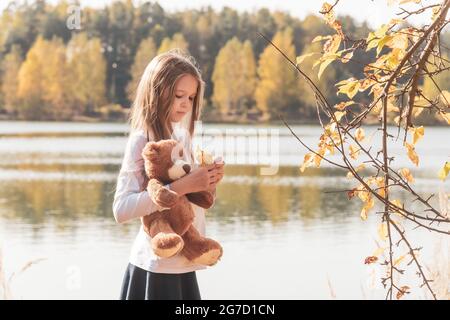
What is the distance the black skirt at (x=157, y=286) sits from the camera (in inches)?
81.7

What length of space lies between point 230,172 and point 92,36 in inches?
598

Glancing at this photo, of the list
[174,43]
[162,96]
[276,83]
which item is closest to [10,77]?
[174,43]

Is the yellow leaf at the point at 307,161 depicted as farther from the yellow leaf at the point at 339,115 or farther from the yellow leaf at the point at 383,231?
the yellow leaf at the point at 383,231

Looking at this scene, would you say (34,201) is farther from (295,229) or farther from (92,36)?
(92,36)

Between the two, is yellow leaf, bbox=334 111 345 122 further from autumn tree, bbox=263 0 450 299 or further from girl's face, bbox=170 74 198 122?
girl's face, bbox=170 74 198 122

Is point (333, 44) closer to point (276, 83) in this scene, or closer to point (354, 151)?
point (354, 151)

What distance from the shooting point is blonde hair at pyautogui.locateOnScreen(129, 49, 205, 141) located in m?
2.14

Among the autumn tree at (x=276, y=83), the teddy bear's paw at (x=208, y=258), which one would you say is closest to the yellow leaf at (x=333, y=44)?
the teddy bear's paw at (x=208, y=258)

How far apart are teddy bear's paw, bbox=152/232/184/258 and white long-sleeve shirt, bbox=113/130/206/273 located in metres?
0.06

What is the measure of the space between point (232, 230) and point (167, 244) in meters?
9.72

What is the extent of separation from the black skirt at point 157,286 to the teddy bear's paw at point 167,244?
3.3 inches

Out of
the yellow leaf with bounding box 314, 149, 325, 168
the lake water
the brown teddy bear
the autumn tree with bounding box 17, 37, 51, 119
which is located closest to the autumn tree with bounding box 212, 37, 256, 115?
the autumn tree with bounding box 17, 37, 51, 119

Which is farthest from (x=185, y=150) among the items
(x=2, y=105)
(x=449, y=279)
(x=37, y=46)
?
(x=2, y=105)

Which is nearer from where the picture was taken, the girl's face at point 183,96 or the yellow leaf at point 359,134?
the yellow leaf at point 359,134
